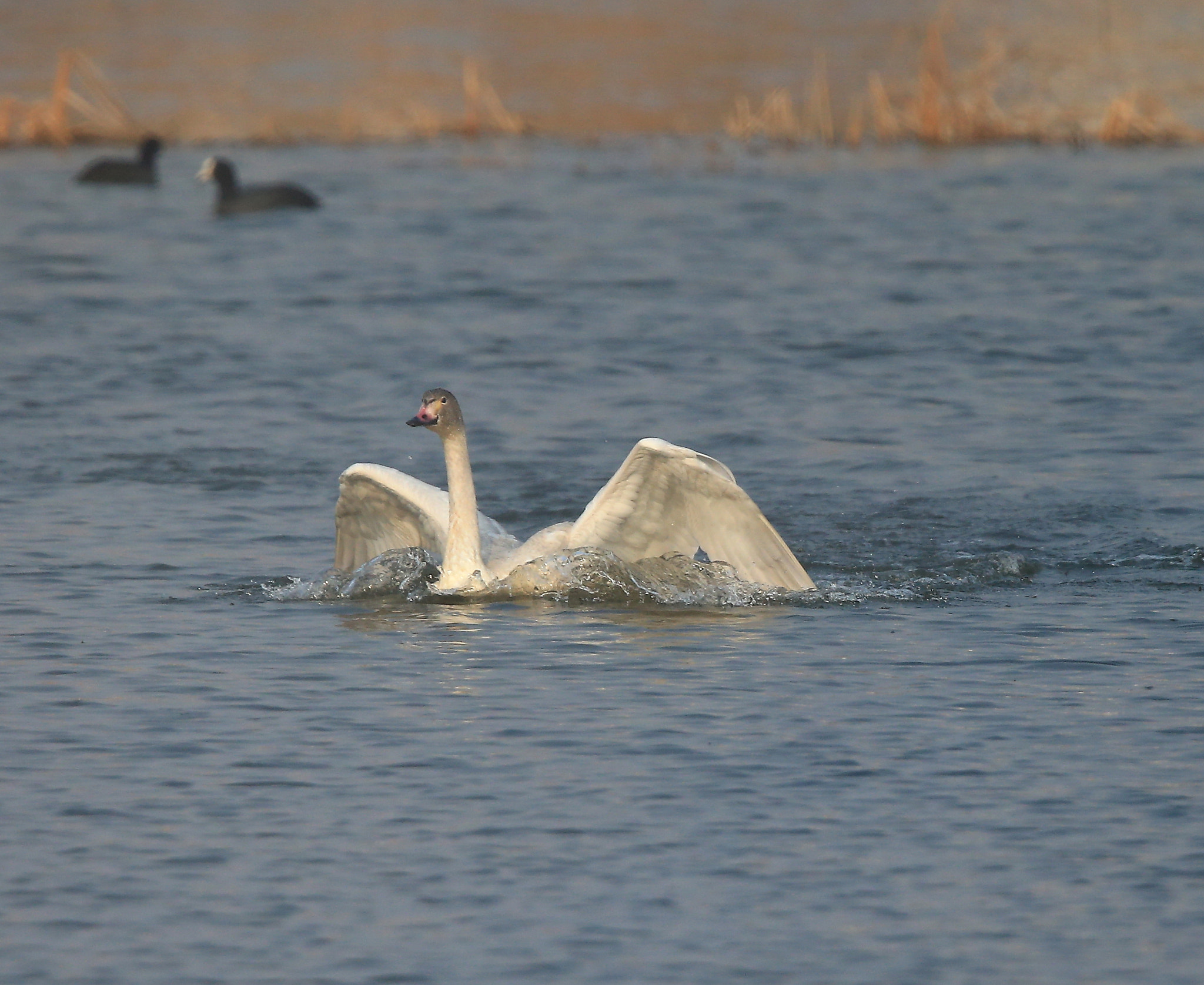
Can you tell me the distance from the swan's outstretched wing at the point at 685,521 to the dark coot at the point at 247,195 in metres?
14.6

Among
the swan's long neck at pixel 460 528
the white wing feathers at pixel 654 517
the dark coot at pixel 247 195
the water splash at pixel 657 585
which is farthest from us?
the dark coot at pixel 247 195

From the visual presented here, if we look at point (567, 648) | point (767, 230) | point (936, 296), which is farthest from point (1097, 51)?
point (567, 648)

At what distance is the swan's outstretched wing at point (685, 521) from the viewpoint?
32.3 feet

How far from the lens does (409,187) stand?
26.5 meters

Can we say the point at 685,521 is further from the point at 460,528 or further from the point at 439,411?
the point at 439,411

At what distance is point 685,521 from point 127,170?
17211mm

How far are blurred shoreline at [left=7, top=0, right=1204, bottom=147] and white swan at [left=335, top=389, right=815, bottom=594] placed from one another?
15392 mm

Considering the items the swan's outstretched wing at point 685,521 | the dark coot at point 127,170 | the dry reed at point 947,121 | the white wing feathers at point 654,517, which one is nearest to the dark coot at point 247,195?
the dark coot at point 127,170

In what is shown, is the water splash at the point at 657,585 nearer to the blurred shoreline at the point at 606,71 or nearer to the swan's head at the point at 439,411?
the swan's head at the point at 439,411

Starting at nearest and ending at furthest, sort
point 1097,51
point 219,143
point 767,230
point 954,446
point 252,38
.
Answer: point 954,446 < point 767,230 < point 219,143 < point 1097,51 < point 252,38

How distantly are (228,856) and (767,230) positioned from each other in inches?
654

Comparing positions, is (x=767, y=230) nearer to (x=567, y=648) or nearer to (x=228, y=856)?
(x=567, y=648)

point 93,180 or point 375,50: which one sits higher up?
point 375,50

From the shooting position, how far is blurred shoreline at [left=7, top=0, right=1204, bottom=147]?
91.4 ft
